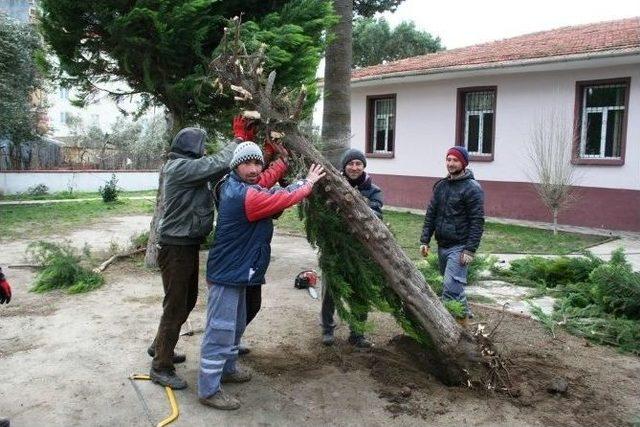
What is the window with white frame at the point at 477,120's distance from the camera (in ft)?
52.6

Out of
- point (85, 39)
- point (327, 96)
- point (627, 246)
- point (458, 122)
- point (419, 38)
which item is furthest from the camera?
point (419, 38)

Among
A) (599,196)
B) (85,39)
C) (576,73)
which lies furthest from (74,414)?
(576,73)

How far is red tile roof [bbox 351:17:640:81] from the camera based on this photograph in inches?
516

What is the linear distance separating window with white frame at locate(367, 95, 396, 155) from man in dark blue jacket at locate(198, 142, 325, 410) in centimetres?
1549

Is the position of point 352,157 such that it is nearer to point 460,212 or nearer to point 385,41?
point 460,212

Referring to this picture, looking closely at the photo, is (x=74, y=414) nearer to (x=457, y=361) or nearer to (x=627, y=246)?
(x=457, y=361)

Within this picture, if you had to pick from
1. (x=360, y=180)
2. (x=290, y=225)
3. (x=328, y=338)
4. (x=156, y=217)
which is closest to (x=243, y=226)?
(x=360, y=180)

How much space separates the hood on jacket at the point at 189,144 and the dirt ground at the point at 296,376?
5.74 ft

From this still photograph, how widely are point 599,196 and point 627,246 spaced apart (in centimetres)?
260

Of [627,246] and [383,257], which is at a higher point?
[383,257]

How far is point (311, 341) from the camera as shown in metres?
5.23

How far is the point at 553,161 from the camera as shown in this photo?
1313cm

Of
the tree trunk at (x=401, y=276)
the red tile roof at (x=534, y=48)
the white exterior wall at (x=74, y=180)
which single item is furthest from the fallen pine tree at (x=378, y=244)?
the white exterior wall at (x=74, y=180)

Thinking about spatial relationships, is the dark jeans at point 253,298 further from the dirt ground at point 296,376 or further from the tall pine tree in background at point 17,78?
the tall pine tree in background at point 17,78
